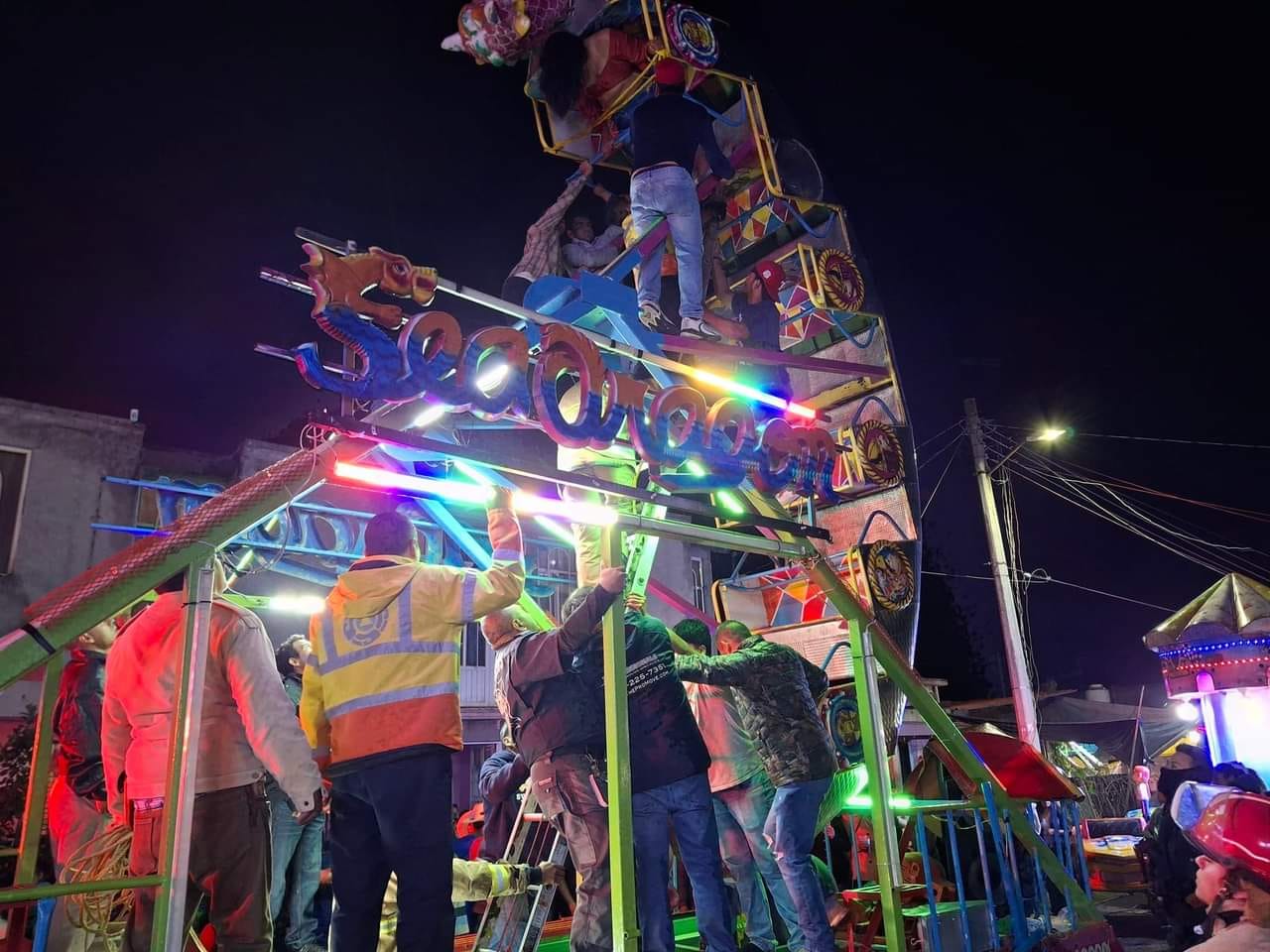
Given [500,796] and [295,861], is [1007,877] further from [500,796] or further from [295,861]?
[295,861]

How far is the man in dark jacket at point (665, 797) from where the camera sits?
4.93 meters

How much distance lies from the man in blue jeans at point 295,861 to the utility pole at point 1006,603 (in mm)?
11932

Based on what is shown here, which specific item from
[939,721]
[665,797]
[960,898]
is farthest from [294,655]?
[960,898]

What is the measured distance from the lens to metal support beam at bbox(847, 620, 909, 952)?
5.00m

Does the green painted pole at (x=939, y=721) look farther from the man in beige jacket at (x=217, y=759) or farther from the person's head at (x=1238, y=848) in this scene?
the man in beige jacket at (x=217, y=759)

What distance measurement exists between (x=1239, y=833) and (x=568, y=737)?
316cm

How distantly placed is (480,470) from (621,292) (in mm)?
3111

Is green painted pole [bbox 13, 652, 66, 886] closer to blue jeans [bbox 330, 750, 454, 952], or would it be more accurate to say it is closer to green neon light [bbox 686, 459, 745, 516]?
blue jeans [bbox 330, 750, 454, 952]

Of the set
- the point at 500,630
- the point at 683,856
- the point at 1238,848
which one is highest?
the point at 500,630

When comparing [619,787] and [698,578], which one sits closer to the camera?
[619,787]

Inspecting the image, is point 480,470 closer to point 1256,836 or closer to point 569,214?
point 1256,836

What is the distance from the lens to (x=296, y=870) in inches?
249

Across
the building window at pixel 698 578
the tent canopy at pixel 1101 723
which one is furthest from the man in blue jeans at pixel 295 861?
the tent canopy at pixel 1101 723

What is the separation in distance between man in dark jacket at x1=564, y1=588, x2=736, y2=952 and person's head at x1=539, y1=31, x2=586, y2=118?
6075 millimetres
